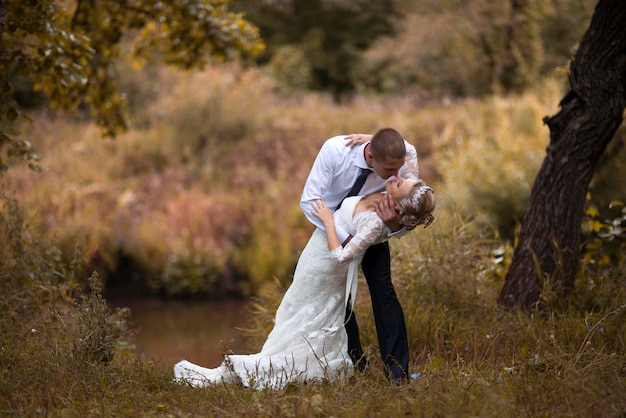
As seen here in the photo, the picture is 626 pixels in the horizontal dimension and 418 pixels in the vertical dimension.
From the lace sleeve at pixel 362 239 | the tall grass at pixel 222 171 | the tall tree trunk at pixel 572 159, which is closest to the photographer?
the lace sleeve at pixel 362 239

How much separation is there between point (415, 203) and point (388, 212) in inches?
6.8

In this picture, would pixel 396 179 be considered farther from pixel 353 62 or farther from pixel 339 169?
pixel 353 62

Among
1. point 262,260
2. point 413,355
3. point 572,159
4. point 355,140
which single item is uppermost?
point 355,140

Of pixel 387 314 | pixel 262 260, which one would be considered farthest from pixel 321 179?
pixel 262 260

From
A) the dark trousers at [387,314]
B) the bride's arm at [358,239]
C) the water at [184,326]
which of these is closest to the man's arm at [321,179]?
the bride's arm at [358,239]

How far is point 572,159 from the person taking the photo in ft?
19.2

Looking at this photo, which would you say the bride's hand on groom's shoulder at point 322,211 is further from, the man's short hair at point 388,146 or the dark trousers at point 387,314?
the man's short hair at point 388,146

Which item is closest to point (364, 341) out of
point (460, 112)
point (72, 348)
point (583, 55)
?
point (72, 348)

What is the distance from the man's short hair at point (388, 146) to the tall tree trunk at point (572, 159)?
7.43ft

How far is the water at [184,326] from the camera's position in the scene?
8.95m

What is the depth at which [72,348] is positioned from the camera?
4.74 m

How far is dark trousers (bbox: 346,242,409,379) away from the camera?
14.5ft

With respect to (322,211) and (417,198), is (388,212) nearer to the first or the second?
(417,198)

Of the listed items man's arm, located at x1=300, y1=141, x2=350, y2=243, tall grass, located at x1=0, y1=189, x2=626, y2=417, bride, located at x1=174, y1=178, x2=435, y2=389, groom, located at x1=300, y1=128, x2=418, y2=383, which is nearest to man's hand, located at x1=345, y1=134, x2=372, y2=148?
groom, located at x1=300, y1=128, x2=418, y2=383
